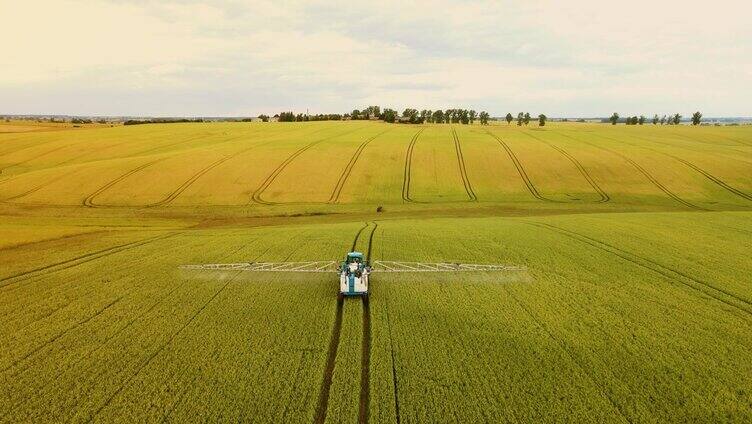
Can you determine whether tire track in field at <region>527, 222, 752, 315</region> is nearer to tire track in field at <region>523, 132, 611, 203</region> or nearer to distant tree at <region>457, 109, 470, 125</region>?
tire track in field at <region>523, 132, 611, 203</region>

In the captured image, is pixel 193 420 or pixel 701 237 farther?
pixel 701 237

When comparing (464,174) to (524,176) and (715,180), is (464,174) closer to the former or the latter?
(524,176)

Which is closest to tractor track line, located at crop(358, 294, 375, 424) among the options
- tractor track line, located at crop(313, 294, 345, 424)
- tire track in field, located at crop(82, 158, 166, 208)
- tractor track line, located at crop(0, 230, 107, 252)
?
tractor track line, located at crop(313, 294, 345, 424)

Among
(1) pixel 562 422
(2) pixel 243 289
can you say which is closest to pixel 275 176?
(2) pixel 243 289

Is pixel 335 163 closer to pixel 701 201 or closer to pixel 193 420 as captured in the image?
pixel 701 201

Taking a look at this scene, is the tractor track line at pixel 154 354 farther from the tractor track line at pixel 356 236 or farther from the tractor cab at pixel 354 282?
the tractor track line at pixel 356 236
